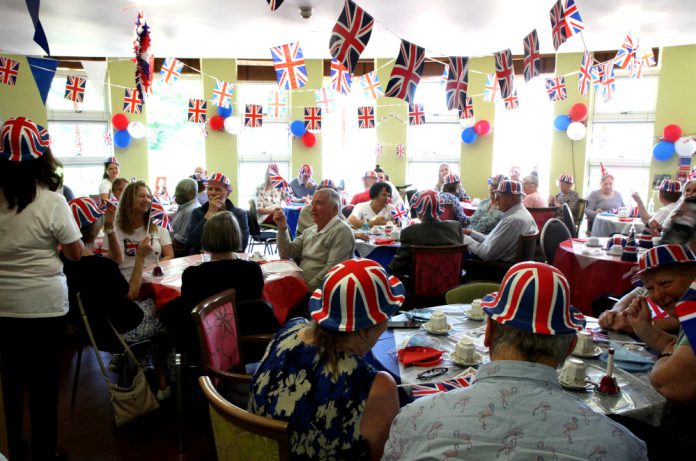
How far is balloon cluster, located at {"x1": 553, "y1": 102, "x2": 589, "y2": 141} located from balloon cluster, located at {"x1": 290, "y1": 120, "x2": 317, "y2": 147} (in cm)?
495

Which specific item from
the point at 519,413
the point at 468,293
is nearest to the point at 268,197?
the point at 468,293

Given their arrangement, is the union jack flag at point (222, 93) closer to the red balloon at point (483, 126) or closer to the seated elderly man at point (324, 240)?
the red balloon at point (483, 126)

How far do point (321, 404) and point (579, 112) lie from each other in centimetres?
987

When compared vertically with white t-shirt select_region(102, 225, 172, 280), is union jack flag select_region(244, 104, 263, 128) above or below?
above

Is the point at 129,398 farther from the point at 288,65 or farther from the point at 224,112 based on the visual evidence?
the point at 224,112

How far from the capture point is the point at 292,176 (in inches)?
452

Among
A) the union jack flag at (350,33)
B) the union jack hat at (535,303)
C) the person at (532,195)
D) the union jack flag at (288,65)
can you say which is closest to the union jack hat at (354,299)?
the union jack hat at (535,303)

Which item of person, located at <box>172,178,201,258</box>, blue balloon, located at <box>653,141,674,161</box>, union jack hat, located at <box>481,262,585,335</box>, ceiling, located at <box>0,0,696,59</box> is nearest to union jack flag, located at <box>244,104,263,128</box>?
ceiling, located at <box>0,0,696,59</box>

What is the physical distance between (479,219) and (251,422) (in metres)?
5.26

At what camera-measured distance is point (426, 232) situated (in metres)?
4.39

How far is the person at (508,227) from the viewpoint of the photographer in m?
4.64

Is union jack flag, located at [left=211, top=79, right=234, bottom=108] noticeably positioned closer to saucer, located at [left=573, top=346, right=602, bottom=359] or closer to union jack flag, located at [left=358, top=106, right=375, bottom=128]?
union jack flag, located at [left=358, top=106, right=375, bottom=128]

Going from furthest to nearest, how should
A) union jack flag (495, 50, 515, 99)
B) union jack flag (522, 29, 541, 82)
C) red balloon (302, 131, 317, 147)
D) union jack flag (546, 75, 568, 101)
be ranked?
red balloon (302, 131, 317, 147) < union jack flag (546, 75, 568, 101) < union jack flag (495, 50, 515, 99) < union jack flag (522, 29, 541, 82)

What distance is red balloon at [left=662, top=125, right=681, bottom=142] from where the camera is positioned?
9117mm
